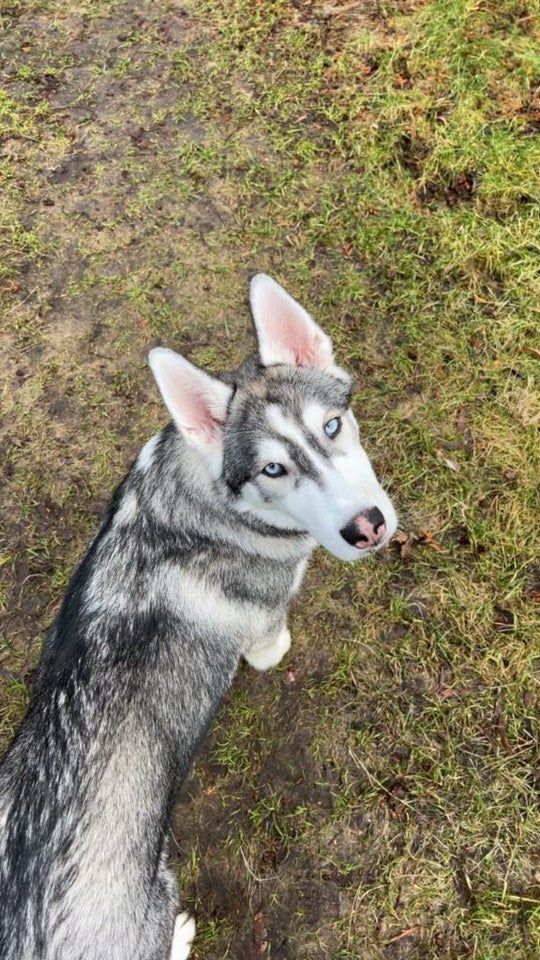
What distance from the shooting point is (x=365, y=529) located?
314 centimetres

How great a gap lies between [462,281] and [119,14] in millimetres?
4875

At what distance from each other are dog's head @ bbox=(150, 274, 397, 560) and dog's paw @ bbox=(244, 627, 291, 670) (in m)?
1.26

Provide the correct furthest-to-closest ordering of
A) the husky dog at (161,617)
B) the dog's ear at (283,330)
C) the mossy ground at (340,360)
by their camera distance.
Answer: the mossy ground at (340,360), the dog's ear at (283,330), the husky dog at (161,617)

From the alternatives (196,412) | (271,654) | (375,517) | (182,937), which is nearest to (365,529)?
(375,517)

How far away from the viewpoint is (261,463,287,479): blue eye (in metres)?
3.36

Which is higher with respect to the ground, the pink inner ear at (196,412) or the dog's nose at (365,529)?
the pink inner ear at (196,412)

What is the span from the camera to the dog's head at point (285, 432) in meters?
3.20

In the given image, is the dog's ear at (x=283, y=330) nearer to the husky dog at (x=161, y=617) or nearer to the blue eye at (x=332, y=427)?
the husky dog at (x=161, y=617)

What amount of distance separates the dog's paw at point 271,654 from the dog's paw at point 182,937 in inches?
65.7

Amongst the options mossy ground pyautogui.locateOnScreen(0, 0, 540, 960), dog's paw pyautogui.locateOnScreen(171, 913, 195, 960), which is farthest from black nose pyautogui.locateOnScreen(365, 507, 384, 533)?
dog's paw pyautogui.locateOnScreen(171, 913, 195, 960)

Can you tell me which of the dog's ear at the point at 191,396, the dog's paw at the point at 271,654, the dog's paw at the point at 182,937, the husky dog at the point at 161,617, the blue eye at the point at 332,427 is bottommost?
the dog's paw at the point at 182,937

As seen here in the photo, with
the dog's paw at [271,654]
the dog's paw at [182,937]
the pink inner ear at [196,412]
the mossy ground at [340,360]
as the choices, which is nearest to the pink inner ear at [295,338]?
the pink inner ear at [196,412]

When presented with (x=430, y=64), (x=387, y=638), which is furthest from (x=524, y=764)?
(x=430, y=64)

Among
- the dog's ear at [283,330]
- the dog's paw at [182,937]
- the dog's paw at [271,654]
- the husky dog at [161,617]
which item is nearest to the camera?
the husky dog at [161,617]
